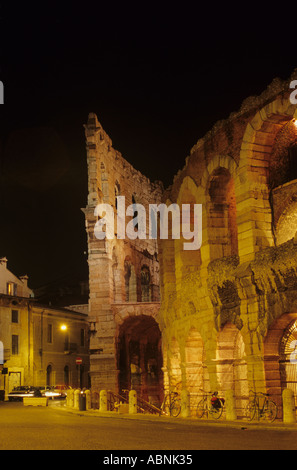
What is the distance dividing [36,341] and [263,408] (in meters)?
33.8

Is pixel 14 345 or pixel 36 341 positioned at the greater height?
pixel 36 341

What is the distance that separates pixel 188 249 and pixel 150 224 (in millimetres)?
21177

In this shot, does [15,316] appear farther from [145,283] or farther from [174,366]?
[174,366]

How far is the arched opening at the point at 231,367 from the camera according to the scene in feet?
64.2

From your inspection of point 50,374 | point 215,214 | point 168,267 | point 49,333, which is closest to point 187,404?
point 215,214

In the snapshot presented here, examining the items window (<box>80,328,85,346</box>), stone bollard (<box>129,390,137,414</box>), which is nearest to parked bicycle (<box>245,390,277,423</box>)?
stone bollard (<box>129,390,137,414</box>)

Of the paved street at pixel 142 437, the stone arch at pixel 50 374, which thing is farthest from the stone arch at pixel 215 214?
the stone arch at pixel 50 374

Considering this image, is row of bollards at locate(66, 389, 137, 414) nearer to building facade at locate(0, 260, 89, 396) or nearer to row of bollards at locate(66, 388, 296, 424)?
row of bollards at locate(66, 388, 296, 424)

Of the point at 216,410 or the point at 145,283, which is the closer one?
the point at 216,410

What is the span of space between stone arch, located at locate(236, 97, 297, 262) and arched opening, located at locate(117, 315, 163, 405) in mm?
18907

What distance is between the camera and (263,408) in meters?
16.5

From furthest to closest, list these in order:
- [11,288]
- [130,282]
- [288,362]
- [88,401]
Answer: [11,288]
[130,282]
[88,401]
[288,362]

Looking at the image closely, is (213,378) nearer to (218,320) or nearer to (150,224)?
(218,320)

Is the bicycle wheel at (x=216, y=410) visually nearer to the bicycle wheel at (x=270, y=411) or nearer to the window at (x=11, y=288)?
the bicycle wheel at (x=270, y=411)
